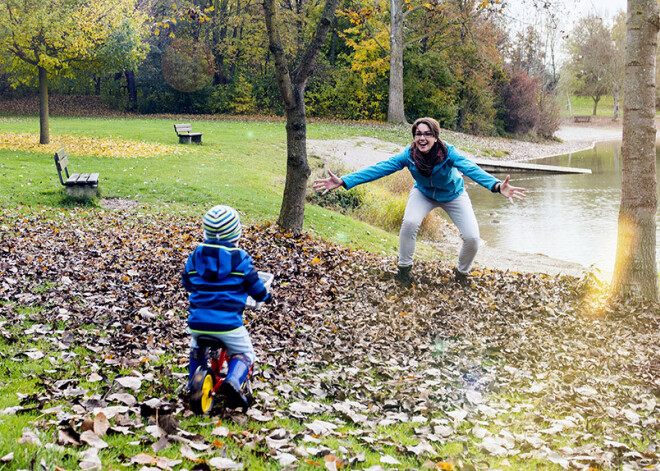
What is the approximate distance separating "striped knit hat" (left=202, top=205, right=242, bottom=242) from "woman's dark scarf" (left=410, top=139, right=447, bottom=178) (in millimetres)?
3776

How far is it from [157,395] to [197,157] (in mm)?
16548

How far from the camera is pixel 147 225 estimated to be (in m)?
11.2

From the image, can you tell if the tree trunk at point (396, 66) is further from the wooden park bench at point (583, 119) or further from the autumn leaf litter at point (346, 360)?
the wooden park bench at point (583, 119)

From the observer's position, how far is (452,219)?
26.1 ft

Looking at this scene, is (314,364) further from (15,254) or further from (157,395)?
(15,254)

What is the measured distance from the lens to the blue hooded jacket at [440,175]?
753cm

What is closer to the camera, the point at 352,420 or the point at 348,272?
the point at 352,420

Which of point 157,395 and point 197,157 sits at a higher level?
point 197,157

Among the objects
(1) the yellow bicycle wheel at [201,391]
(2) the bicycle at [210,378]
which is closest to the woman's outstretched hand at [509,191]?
(2) the bicycle at [210,378]

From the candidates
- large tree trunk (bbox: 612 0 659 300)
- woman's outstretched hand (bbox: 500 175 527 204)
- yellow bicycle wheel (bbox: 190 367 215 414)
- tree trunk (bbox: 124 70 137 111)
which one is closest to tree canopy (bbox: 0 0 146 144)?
woman's outstretched hand (bbox: 500 175 527 204)

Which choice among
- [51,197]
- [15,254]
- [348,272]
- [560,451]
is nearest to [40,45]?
[51,197]

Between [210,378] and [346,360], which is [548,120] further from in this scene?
[210,378]

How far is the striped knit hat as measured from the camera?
166 inches

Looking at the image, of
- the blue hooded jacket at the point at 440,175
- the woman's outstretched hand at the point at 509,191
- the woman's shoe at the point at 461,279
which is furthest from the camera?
the woman's shoe at the point at 461,279
